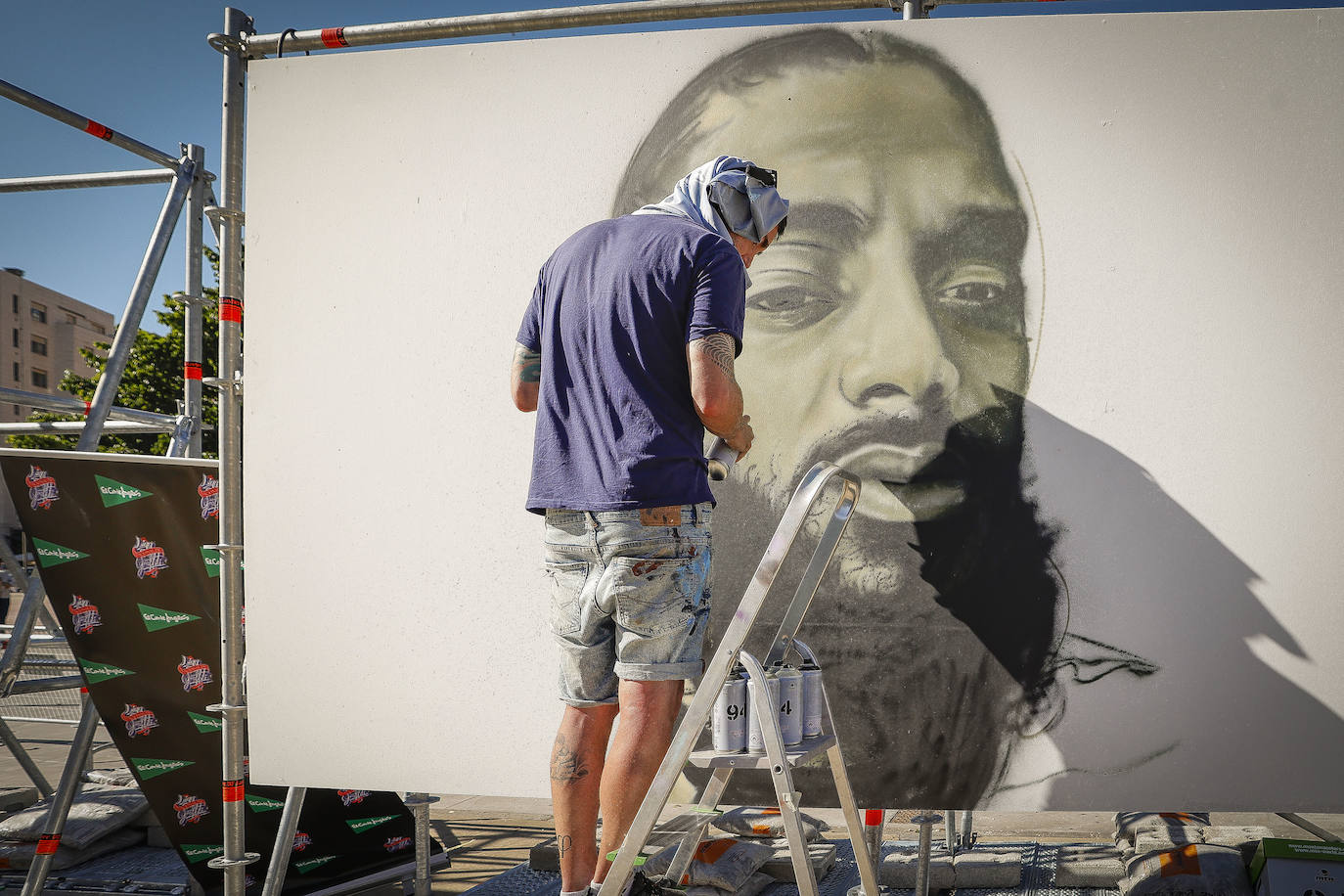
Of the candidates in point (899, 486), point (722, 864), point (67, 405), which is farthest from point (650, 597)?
point (67, 405)

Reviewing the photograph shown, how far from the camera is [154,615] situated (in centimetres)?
284

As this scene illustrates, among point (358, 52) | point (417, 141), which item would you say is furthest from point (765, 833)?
point (358, 52)

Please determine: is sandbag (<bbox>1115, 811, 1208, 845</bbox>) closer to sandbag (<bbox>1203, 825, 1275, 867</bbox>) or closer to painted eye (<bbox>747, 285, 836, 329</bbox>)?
sandbag (<bbox>1203, 825, 1275, 867</bbox>)

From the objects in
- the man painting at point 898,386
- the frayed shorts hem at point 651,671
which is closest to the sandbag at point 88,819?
the man painting at point 898,386

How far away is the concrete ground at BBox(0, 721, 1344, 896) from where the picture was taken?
335cm

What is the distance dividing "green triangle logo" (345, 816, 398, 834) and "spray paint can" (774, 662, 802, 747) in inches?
79.9

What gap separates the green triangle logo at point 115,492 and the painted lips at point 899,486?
82.8 inches

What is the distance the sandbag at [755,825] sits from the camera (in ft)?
10.7

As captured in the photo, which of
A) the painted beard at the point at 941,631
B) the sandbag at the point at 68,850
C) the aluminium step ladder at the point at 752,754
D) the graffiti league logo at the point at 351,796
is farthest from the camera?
the sandbag at the point at 68,850

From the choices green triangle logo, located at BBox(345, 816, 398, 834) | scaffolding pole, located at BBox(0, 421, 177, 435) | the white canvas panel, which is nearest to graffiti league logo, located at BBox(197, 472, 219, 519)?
the white canvas panel

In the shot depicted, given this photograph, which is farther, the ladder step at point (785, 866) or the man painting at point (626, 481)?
the ladder step at point (785, 866)

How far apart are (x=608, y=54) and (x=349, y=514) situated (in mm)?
1499

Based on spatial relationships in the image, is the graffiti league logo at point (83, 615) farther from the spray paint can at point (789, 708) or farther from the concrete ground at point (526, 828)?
the spray paint can at point (789, 708)

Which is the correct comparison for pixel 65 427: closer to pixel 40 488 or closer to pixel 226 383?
pixel 40 488
